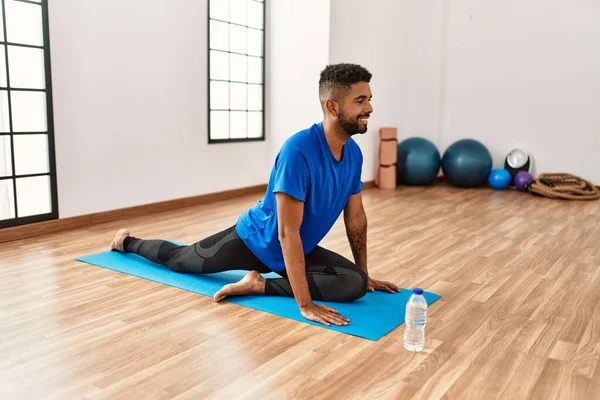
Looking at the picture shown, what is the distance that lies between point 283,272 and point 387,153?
396 cm

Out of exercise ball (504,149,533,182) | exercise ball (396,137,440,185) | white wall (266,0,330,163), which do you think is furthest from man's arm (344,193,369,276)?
exercise ball (504,149,533,182)

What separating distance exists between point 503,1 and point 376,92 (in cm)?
175

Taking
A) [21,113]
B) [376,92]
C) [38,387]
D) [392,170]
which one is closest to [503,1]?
[376,92]

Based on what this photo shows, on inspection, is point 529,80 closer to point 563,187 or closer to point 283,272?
point 563,187

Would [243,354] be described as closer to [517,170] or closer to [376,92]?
[376,92]

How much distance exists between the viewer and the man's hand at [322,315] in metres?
2.31

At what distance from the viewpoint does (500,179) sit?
6.36 m

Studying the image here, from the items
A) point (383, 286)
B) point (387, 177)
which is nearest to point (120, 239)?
point (383, 286)

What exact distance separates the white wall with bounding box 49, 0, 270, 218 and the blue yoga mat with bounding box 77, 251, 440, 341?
1049mm

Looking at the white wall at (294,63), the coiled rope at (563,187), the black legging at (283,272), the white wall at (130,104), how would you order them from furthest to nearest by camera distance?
1. the coiled rope at (563,187)
2. the white wall at (294,63)
3. the white wall at (130,104)
4. the black legging at (283,272)

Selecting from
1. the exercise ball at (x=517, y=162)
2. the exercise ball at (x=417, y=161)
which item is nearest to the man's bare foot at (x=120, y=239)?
the exercise ball at (x=417, y=161)

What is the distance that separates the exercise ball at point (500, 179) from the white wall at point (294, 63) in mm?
2060

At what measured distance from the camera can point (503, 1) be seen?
6.56 meters

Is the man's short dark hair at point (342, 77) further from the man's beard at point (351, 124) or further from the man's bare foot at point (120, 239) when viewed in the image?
the man's bare foot at point (120, 239)
